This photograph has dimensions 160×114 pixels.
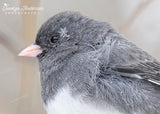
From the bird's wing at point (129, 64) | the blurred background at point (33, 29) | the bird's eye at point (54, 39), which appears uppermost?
the bird's wing at point (129, 64)

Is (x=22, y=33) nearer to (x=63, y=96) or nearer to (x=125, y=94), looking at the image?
(x=63, y=96)

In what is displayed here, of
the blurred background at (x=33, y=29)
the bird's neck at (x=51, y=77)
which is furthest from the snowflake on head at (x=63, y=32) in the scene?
the blurred background at (x=33, y=29)

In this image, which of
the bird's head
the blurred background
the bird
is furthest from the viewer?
the blurred background

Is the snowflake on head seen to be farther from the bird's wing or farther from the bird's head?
the bird's wing

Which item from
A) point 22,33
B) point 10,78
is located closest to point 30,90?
point 10,78

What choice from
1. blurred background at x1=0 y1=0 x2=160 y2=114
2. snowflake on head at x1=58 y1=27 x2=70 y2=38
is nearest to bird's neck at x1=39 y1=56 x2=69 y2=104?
snowflake on head at x1=58 y1=27 x2=70 y2=38

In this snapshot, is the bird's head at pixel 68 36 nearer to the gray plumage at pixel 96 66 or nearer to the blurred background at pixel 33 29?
the gray plumage at pixel 96 66

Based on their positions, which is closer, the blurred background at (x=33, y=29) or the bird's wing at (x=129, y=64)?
the bird's wing at (x=129, y=64)
